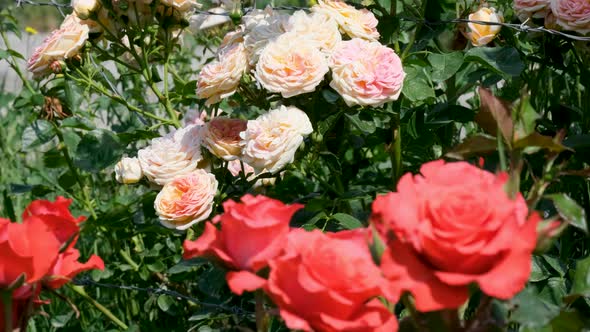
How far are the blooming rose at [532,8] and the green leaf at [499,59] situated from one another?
13 centimetres

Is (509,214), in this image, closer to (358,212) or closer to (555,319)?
(555,319)

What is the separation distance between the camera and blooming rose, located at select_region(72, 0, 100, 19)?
1580 millimetres

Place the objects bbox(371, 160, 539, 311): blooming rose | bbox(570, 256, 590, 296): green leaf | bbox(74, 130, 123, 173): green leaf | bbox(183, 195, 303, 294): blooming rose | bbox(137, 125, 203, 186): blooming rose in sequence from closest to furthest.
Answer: bbox(371, 160, 539, 311): blooming rose → bbox(183, 195, 303, 294): blooming rose → bbox(570, 256, 590, 296): green leaf → bbox(137, 125, 203, 186): blooming rose → bbox(74, 130, 123, 173): green leaf

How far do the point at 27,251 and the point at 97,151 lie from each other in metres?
0.92

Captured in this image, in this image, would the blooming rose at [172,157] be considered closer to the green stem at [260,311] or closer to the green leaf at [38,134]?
the green leaf at [38,134]

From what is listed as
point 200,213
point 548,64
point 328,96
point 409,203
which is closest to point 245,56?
point 328,96

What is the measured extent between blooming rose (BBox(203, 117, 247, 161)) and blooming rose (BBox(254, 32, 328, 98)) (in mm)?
114

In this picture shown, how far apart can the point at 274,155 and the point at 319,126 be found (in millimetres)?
165

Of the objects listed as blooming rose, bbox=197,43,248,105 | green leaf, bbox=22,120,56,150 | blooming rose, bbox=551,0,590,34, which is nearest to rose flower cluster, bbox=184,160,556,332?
blooming rose, bbox=197,43,248,105

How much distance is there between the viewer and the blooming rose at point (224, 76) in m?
1.46

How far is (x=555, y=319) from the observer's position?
2.57ft

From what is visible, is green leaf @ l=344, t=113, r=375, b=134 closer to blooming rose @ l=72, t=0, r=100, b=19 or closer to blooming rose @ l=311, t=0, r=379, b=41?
blooming rose @ l=311, t=0, r=379, b=41

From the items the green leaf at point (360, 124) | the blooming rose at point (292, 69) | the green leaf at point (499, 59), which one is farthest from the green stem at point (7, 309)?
the green leaf at point (499, 59)

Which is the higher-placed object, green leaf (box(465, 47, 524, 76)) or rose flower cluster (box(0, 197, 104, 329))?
rose flower cluster (box(0, 197, 104, 329))
